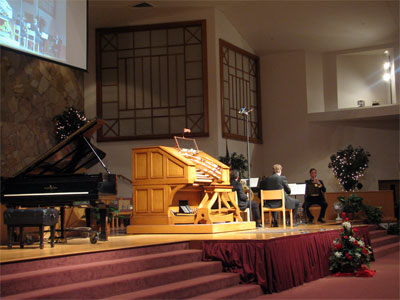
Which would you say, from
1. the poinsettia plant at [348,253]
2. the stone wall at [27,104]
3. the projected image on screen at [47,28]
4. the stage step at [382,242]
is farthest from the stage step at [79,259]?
the stone wall at [27,104]

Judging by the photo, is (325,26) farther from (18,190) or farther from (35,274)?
(35,274)

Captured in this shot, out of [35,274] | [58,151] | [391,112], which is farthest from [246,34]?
[35,274]

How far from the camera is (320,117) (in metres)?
16.1

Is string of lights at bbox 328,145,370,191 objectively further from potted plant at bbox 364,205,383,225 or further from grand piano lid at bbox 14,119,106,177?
grand piano lid at bbox 14,119,106,177

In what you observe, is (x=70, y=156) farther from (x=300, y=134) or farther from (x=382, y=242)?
(x=300, y=134)

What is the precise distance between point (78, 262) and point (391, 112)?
38.6 feet

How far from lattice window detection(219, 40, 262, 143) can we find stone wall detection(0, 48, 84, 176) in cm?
394

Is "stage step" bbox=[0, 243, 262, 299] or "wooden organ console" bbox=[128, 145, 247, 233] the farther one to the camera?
"wooden organ console" bbox=[128, 145, 247, 233]

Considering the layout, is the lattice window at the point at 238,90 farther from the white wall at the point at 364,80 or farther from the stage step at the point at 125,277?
the stage step at the point at 125,277

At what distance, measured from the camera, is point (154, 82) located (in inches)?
565

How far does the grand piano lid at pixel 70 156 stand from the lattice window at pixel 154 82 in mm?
6767

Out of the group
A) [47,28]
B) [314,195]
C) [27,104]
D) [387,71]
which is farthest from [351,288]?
[387,71]

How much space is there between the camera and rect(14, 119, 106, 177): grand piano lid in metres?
6.71

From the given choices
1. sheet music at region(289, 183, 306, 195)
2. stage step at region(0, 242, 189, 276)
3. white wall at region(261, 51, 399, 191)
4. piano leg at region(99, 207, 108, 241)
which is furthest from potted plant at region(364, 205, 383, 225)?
piano leg at region(99, 207, 108, 241)
